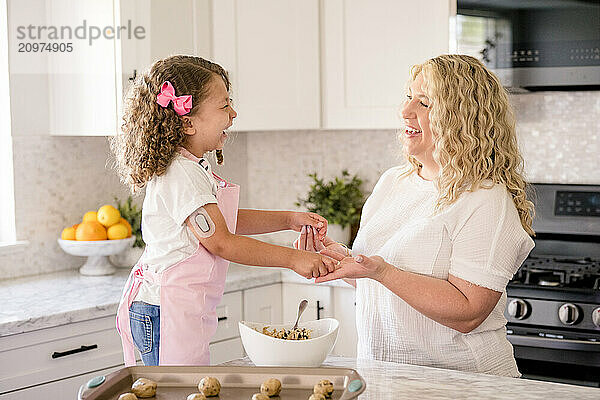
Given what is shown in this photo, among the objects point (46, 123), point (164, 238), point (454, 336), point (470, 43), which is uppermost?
point (470, 43)

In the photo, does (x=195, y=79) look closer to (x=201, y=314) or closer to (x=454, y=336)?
(x=201, y=314)

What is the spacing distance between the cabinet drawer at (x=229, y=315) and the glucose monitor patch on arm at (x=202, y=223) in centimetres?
128

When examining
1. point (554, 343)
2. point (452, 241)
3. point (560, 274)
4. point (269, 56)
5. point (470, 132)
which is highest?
point (269, 56)

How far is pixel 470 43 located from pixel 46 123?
154 cm

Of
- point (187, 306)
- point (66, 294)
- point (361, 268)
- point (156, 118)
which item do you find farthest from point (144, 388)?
point (66, 294)

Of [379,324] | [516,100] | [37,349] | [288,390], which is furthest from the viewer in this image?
[516,100]

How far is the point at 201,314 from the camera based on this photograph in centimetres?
193

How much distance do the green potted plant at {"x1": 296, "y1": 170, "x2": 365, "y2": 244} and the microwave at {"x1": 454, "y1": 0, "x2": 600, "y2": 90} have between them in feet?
2.76

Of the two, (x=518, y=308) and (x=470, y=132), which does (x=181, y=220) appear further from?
(x=518, y=308)

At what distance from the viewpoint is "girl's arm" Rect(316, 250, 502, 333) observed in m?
1.84

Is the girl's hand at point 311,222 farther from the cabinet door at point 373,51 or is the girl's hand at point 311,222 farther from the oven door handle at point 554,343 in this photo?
the cabinet door at point 373,51

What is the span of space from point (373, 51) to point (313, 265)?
1.59 m

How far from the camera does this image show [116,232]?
3.19 metres

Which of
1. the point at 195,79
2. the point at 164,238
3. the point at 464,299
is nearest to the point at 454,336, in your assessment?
the point at 464,299
